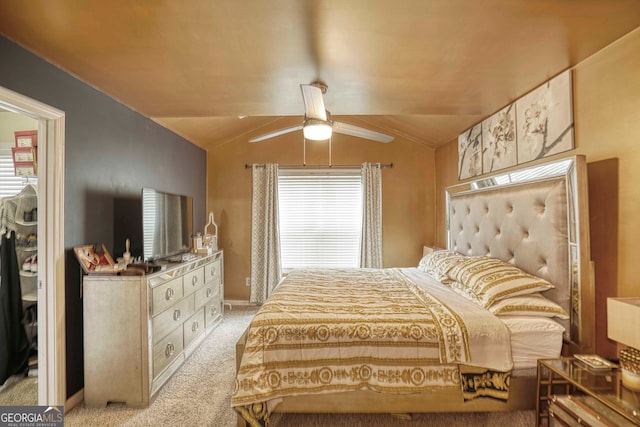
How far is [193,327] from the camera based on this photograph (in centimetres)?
286

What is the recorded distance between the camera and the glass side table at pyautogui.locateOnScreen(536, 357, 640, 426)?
4.04 feet

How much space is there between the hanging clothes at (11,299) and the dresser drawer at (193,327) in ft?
4.29

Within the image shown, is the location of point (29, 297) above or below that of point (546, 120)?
below

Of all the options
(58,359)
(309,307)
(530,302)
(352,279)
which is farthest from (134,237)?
(530,302)

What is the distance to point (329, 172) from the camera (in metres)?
4.26

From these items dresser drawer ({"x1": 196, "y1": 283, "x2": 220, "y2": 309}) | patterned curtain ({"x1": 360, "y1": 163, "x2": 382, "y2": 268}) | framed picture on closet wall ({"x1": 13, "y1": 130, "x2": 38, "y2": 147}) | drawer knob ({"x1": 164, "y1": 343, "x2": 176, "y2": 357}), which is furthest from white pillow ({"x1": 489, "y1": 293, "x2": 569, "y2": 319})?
framed picture on closet wall ({"x1": 13, "y1": 130, "x2": 38, "y2": 147})

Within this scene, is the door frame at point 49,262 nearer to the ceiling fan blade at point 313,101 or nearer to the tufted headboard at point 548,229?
the ceiling fan blade at point 313,101

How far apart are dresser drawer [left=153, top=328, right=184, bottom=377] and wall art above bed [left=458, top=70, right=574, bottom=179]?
10.6 ft

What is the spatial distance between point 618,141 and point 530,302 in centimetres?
105

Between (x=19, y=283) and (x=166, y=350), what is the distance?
1438 millimetres

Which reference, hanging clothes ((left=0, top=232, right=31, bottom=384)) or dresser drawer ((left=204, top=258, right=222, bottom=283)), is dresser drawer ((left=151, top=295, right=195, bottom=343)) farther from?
hanging clothes ((left=0, top=232, right=31, bottom=384))

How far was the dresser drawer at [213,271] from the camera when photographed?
10.5 feet

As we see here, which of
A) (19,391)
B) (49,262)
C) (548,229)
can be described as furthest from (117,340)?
(548,229)

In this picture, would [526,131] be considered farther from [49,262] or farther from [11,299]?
[11,299]
